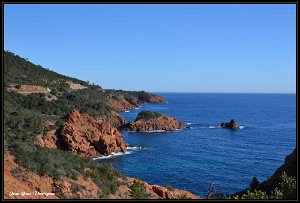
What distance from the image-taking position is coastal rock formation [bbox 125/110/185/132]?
10050cm

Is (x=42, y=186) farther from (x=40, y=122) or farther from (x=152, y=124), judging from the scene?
(x=152, y=124)

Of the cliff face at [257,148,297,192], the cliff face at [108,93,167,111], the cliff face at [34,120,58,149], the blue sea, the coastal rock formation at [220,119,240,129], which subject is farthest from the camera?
the cliff face at [108,93,167,111]

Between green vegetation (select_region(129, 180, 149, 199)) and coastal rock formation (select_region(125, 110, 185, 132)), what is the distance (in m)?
67.1

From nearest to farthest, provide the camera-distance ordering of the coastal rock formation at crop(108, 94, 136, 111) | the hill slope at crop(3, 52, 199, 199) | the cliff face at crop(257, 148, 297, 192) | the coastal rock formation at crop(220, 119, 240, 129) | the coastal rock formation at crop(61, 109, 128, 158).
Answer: the hill slope at crop(3, 52, 199, 199) → the cliff face at crop(257, 148, 297, 192) → the coastal rock formation at crop(61, 109, 128, 158) → the coastal rock formation at crop(220, 119, 240, 129) → the coastal rock formation at crop(108, 94, 136, 111)

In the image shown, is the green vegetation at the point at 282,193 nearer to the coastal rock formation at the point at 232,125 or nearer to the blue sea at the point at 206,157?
the blue sea at the point at 206,157

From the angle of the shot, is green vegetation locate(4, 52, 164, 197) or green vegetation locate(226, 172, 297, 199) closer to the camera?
green vegetation locate(226, 172, 297, 199)

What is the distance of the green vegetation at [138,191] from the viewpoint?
30.2 metres

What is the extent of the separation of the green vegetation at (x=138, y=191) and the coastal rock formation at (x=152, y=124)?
6710 cm

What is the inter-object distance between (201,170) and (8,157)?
33840 mm

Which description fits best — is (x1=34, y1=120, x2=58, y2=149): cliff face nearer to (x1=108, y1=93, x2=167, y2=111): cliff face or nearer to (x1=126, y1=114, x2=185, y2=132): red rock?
(x1=126, y1=114, x2=185, y2=132): red rock

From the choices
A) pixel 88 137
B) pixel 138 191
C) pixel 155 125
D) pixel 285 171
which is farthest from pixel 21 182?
pixel 155 125

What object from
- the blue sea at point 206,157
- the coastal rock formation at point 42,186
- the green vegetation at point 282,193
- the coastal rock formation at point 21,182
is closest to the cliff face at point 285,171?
the green vegetation at point 282,193

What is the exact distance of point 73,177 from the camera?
1140 inches

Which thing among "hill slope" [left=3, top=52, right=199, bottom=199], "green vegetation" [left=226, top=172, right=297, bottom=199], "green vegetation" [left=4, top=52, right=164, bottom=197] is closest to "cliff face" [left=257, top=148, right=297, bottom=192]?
"hill slope" [left=3, top=52, right=199, bottom=199]
